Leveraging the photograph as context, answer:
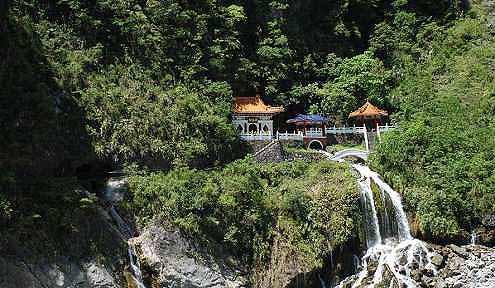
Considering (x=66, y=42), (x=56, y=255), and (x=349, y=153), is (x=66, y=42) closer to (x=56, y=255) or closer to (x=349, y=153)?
(x=56, y=255)

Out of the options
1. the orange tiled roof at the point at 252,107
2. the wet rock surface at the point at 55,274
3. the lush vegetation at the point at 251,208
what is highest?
the orange tiled roof at the point at 252,107

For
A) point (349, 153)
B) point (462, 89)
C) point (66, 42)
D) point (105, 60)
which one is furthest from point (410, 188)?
point (66, 42)

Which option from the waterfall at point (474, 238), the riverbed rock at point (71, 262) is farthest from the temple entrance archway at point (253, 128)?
the riverbed rock at point (71, 262)

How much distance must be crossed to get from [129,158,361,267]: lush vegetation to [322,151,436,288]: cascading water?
1.00 meters

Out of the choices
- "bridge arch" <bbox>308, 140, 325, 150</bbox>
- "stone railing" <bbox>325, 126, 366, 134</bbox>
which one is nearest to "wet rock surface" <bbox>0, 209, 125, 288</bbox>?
"bridge arch" <bbox>308, 140, 325, 150</bbox>

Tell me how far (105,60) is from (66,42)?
6.52 feet

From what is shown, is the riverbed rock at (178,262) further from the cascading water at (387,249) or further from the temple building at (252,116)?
the temple building at (252,116)

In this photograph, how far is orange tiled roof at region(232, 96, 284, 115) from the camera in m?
33.0

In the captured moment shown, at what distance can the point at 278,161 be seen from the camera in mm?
28828

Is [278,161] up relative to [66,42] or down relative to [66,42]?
down

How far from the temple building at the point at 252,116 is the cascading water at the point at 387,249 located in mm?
7675

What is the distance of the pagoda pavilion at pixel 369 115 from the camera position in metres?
35.2

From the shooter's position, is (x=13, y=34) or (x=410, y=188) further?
(x=410, y=188)

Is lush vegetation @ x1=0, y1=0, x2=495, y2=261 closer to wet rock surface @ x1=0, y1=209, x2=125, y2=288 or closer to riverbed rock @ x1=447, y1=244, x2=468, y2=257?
riverbed rock @ x1=447, y1=244, x2=468, y2=257
